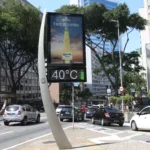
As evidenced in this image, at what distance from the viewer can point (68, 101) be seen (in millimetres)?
124812

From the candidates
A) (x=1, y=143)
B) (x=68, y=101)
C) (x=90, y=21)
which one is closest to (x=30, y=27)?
(x=90, y=21)

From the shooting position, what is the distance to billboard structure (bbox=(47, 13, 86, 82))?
14898 millimetres

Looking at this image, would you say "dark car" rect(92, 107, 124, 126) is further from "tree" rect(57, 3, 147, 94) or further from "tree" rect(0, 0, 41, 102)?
"tree" rect(0, 0, 41, 102)

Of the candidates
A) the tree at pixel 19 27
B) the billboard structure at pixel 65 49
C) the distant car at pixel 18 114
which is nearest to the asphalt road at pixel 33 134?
the billboard structure at pixel 65 49

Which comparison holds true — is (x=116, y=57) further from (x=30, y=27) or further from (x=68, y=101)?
(x=68, y=101)

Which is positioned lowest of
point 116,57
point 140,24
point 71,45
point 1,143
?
point 1,143

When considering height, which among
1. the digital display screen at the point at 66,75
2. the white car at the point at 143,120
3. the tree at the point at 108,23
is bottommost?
the white car at the point at 143,120

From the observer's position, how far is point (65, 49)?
15039mm

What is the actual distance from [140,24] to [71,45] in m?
42.3

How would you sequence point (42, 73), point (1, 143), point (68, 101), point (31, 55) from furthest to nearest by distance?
point (68, 101)
point (31, 55)
point (1, 143)
point (42, 73)

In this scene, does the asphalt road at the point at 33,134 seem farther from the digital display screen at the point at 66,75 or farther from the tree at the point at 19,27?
the tree at the point at 19,27

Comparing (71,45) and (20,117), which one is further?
(20,117)

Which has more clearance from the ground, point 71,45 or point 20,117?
point 71,45

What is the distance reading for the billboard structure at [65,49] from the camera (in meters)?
14.9
